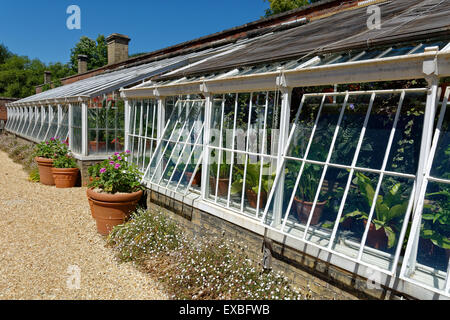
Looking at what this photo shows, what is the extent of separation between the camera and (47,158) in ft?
28.0

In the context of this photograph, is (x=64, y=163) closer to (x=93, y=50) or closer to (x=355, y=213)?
(x=355, y=213)

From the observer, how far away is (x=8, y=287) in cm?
367

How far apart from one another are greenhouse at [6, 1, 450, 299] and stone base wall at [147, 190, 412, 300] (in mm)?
94

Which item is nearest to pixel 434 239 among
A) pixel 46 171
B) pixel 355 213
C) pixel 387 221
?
pixel 387 221

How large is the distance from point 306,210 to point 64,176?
6.93 m

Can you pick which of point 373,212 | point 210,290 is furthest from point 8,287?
point 373,212

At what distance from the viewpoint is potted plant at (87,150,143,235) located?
204 inches

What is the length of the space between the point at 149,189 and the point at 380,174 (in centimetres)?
403

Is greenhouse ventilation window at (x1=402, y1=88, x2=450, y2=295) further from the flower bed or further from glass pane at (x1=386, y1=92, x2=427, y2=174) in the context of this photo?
the flower bed

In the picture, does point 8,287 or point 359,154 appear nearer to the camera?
point 359,154

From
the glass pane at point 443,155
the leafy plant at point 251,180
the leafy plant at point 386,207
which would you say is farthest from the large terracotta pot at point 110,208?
the glass pane at point 443,155
